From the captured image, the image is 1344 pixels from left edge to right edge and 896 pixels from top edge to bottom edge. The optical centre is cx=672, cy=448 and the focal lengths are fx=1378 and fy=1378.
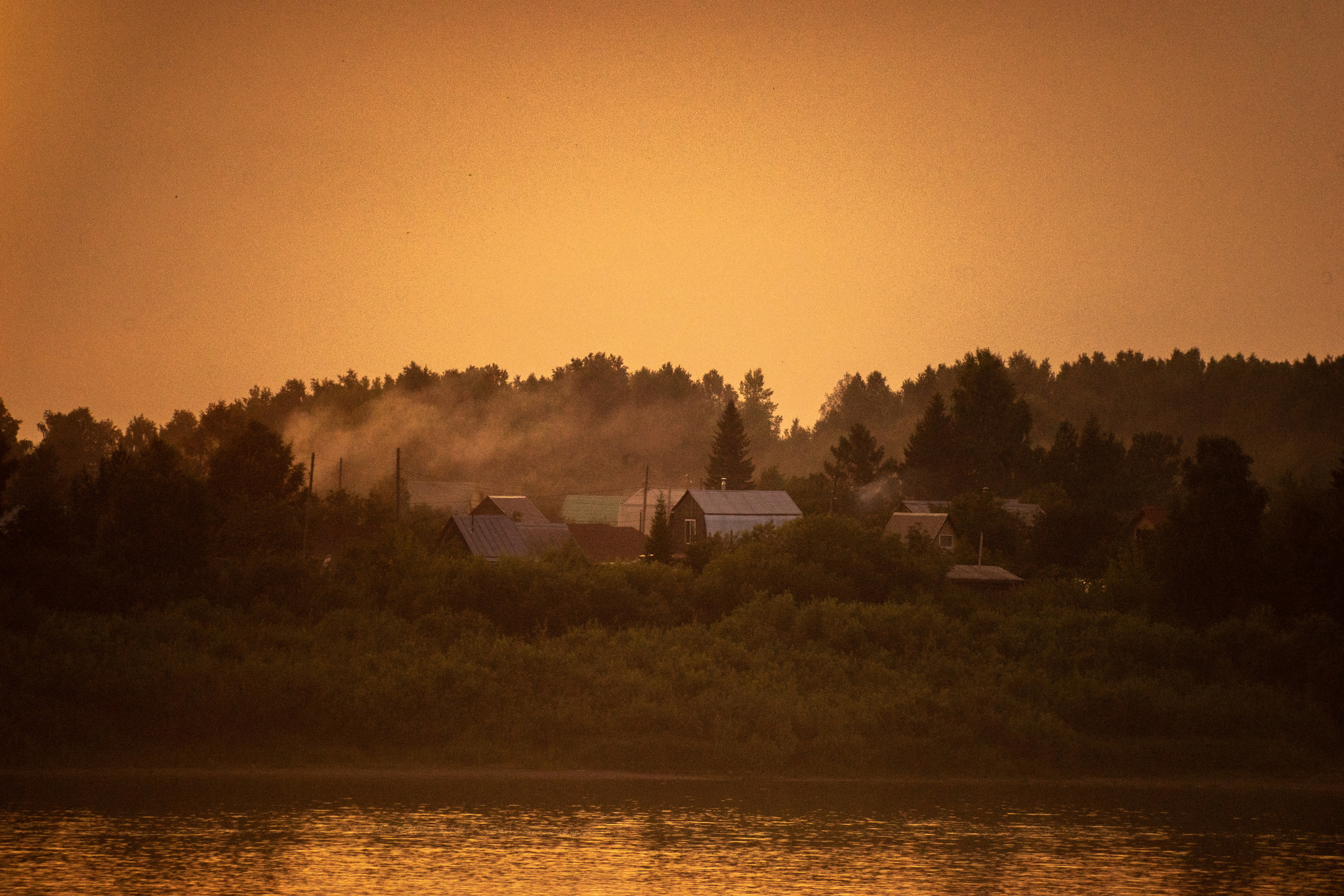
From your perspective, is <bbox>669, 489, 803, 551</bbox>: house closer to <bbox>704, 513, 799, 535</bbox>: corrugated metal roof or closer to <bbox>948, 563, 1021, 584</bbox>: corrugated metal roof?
<bbox>704, 513, 799, 535</bbox>: corrugated metal roof

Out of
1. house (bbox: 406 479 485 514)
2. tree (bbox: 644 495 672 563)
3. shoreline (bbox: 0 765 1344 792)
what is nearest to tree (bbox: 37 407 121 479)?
house (bbox: 406 479 485 514)

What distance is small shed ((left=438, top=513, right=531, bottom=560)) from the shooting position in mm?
66625

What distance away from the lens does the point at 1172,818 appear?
30609mm

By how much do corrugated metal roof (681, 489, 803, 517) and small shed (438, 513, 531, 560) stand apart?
12.2m

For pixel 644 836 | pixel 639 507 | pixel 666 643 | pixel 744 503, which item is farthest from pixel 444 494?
pixel 644 836

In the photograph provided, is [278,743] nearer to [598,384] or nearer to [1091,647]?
[1091,647]

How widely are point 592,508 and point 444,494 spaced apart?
1154 cm

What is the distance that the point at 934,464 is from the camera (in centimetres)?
10581

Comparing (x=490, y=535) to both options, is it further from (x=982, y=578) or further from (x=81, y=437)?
(x=81, y=437)

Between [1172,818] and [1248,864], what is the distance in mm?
4179

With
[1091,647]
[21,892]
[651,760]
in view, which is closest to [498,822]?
[651,760]

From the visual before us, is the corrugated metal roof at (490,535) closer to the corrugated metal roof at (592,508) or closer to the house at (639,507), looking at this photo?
the house at (639,507)

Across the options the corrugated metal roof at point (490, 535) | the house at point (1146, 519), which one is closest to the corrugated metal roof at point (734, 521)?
the corrugated metal roof at point (490, 535)

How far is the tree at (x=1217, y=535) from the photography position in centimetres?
4388
